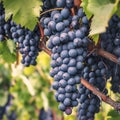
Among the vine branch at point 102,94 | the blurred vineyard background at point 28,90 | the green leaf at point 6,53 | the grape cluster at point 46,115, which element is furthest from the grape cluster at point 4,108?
the vine branch at point 102,94

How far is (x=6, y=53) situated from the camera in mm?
2086

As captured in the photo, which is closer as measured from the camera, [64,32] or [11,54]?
[64,32]

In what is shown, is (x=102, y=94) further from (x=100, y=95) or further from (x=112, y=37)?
(x=112, y=37)

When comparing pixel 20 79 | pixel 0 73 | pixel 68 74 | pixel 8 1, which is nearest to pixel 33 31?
pixel 8 1

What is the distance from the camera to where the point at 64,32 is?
1.61 m

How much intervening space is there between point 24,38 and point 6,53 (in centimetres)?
26

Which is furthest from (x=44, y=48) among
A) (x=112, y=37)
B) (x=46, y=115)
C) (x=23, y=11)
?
(x=46, y=115)

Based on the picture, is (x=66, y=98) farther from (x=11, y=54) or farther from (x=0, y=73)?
(x=0, y=73)

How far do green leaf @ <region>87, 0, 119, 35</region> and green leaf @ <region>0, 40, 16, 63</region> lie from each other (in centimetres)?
71

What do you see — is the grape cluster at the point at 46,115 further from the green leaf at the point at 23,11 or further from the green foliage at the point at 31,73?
the green leaf at the point at 23,11

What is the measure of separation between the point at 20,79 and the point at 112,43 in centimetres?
298

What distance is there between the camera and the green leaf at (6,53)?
2.06 metres

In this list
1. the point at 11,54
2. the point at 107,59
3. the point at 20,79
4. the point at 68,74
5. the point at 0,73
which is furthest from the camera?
the point at 0,73

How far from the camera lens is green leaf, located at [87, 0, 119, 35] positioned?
4.39 ft
